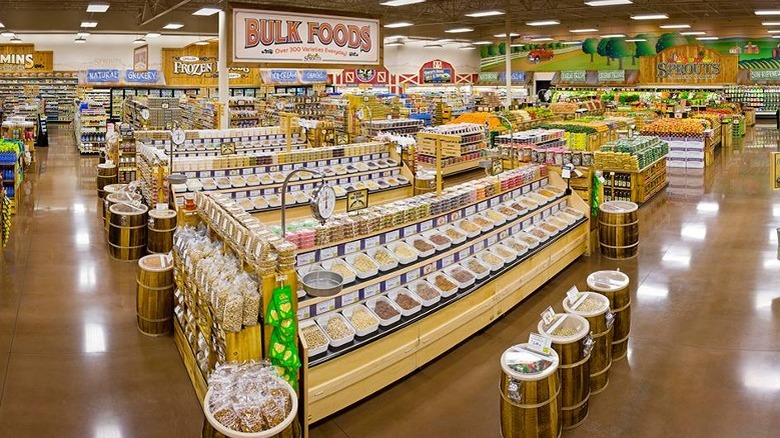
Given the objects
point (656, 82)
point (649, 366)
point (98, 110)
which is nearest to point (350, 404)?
point (649, 366)

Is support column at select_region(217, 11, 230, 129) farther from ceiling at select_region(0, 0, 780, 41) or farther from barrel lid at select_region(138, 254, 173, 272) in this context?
barrel lid at select_region(138, 254, 173, 272)

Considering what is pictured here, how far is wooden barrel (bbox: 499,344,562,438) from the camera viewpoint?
13.3ft

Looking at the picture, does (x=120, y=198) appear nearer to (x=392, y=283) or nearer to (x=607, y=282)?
(x=392, y=283)

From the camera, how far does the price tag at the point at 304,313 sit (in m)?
4.73

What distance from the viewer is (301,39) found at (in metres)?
8.66

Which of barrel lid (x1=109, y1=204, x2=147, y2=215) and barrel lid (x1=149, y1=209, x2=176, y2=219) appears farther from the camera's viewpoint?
barrel lid (x1=109, y1=204, x2=147, y2=215)

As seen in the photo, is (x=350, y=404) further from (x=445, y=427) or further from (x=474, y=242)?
(x=474, y=242)

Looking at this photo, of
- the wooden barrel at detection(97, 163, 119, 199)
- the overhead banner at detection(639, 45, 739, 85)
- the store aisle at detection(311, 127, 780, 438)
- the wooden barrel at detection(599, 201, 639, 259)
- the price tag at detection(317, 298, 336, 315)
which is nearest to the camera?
the store aisle at detection(311, 127, 780, 438)

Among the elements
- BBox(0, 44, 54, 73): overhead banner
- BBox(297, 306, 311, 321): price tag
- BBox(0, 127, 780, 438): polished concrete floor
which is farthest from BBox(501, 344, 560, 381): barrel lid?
BBox(0, 44, 54, 73): overhead banner

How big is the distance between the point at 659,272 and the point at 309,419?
17.7 ft

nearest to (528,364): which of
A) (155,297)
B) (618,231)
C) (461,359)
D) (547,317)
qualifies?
(547,317)

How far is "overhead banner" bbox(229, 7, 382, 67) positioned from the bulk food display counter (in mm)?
2934

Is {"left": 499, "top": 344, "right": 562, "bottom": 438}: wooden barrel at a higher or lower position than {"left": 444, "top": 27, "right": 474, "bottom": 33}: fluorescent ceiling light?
lower

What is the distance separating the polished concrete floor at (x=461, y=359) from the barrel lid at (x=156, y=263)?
67 cm
